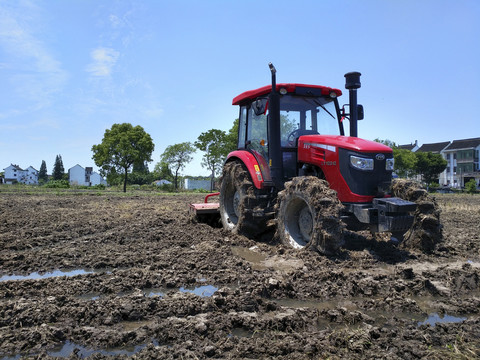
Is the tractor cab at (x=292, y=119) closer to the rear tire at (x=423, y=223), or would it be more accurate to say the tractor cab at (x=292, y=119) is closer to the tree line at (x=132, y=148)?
the rear tire at (x=423, y=223)

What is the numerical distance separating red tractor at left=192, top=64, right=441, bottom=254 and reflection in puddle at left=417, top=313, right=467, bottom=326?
1877 mm

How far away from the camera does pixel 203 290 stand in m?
4.25

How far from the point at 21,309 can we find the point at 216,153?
39.7m

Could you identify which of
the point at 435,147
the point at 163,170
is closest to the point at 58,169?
the point at 163,170

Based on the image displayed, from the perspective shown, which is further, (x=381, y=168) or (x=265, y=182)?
(x=265, y=182)

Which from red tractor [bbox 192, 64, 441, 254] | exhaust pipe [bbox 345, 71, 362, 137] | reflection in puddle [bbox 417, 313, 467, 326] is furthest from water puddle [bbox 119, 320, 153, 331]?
exhaust pipe [bbox 345, 71, 362, 137]

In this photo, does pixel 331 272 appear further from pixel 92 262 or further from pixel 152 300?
pixel 92 262

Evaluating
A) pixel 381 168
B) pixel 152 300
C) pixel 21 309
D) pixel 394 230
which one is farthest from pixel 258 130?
pixel 21 309

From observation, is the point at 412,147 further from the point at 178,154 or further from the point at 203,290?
the point at 203,290

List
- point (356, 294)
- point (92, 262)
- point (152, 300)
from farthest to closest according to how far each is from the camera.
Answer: point (92, 262)
point (356, 294)
point (152, 300)

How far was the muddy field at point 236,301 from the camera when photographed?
2.82 m

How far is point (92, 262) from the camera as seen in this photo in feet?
18.2

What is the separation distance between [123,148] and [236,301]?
39.3 metres

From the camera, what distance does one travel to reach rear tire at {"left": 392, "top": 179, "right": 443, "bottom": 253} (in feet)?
19.8
